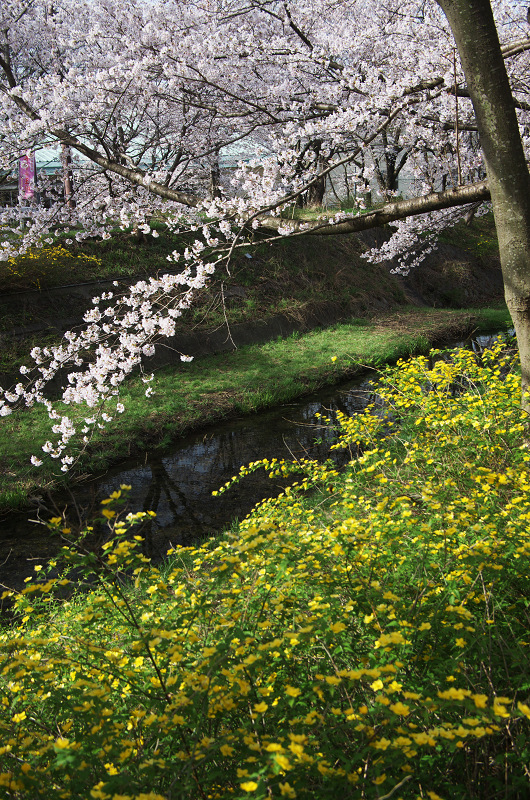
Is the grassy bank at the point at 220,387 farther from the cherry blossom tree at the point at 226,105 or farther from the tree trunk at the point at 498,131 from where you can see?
the tree trunk at the point at 498,131

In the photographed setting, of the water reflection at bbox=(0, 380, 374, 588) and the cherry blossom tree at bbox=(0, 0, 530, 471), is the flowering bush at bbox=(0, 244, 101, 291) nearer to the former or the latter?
the cherry blossom tree at bbox=(0, 0, 530, 471)

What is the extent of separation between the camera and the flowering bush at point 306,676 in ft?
4.79

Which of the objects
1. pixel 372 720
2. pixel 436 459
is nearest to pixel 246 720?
pixel 372 720

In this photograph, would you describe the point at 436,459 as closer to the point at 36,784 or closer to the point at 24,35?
the point at 36,784

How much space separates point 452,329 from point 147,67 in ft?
30.6

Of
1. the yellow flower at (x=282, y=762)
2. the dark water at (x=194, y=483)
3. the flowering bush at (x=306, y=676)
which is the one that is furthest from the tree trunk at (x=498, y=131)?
the yellow flower at (x=282, y=762)

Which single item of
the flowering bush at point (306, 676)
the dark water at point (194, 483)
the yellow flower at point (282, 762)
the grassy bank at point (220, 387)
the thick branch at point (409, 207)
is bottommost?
the dark water at point (194, 483)

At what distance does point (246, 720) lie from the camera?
6.15 feet

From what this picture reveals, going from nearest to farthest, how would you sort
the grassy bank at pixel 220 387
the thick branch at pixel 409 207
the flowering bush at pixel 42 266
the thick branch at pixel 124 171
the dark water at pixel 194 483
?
the thick branch at pixel 409 207 → the thick branch at pixel 124 171 → the dark water at pixel 194 483 → the grassy bank at pixel 220 387 → the flowering bush at pixel 42 266

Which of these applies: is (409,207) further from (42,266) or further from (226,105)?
(42,266)

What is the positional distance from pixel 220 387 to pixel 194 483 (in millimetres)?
3061

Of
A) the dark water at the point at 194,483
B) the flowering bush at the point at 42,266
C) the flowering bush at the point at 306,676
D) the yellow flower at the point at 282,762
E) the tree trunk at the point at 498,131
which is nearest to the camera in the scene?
the yellow flower at the point at 282,762

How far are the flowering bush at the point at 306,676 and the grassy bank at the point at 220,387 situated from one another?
11.4 feet

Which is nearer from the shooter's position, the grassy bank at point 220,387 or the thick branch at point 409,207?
the thick branch at point 409,207
